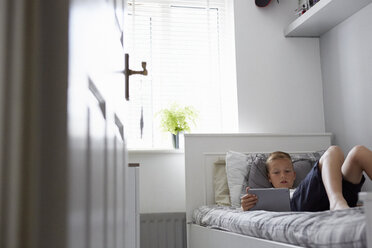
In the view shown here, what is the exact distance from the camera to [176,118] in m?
3.21

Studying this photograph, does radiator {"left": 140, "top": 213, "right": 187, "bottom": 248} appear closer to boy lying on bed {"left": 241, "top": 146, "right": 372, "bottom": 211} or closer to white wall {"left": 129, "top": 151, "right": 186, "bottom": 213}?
white wall {"left": 129, "top": 151, "right": 186, "bottom": 213}

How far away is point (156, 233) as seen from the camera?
10.3 feet

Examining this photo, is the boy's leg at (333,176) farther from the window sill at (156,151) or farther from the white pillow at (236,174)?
the window sill at (156,151)

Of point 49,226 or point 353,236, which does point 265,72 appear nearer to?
point 353,236

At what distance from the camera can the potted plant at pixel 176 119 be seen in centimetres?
320

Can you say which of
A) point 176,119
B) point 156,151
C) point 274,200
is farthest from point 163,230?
point 274,200

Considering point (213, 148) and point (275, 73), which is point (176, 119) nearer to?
point (213, 148)

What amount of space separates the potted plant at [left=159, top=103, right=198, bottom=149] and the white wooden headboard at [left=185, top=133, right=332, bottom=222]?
0.21 metres

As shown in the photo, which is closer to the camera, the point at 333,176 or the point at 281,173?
the point at 333,176

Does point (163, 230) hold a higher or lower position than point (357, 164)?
lower

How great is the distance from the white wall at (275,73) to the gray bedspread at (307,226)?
138cm

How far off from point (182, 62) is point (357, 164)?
194 centimetres

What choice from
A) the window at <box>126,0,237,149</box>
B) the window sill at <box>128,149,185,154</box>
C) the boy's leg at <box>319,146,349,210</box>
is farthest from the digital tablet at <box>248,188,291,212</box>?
the window at <box>126,0,237,149</box>

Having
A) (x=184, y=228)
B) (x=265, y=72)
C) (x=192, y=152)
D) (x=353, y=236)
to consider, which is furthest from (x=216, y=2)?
(x=353, y=236)
